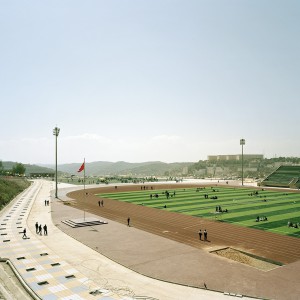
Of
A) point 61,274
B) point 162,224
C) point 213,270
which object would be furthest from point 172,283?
point 162,224

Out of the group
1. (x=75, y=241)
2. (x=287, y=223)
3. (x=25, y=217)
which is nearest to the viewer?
(x=75, y=241)

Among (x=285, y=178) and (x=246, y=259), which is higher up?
(x=285, y=178)

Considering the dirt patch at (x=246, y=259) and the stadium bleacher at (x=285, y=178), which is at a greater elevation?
the stadium bleacher at (x=285, y=178)

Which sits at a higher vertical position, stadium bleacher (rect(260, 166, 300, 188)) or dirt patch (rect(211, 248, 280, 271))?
stadium bleacher (rect(260, 166, 300, 188))

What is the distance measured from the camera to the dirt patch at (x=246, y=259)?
77.3ft

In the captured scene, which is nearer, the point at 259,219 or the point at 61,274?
the point at 61,274

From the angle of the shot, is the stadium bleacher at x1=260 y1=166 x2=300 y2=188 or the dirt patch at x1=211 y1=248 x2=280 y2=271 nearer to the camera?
the dirt patch at x1=211 y1=248 x2=280 y2=271

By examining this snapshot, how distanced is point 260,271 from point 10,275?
18622mm

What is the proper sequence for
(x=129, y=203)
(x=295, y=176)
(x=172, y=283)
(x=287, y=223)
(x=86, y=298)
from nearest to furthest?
(x=86, y=298), (x=172, y=283), (x=287, y=223), (x=129, y=203), (x=295, y=176)

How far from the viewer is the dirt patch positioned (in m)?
23.6

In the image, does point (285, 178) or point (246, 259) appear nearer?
point (246, 259)

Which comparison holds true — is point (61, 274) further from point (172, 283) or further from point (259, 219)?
point (259, 219)

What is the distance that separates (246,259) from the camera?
25.4 m

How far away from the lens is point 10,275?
21906 mm
